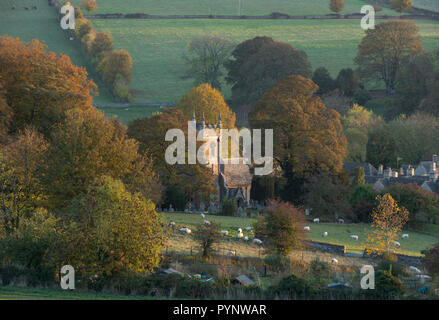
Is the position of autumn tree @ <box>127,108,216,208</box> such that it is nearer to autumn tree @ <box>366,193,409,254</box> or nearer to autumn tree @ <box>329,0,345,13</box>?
autumn tree @ <box>366,193,409,254</box>

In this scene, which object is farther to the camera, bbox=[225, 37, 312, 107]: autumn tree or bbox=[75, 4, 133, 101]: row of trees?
bbox=[75, 4, 133, 101]: row of trees

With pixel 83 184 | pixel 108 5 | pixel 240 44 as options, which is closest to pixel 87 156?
pixel 83 184

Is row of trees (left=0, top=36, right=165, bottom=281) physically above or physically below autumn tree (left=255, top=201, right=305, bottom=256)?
above

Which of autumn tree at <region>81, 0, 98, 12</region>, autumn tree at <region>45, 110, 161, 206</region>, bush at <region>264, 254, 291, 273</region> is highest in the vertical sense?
autumn tree at <region>81, 0, 98, 12</region>

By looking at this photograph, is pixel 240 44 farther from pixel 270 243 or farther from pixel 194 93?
pixel 270 243

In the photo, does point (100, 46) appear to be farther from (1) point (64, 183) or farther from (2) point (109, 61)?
(1) point (64, 183)

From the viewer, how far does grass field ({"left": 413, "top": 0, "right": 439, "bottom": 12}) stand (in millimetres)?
145125

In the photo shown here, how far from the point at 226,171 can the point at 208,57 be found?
48.6 meters

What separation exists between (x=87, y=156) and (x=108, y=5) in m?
99.6

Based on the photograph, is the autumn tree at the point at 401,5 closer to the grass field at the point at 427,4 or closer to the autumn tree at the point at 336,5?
the grass field at the point at 427,4

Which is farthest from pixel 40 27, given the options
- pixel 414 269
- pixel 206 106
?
pixel 414 269

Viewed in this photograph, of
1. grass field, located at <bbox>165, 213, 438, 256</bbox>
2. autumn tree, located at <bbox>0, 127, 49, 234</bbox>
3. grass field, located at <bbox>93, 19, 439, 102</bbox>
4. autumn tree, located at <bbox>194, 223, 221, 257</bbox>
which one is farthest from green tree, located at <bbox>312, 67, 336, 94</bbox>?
autumn tree, located at <bbox>0, 127, 49, 234</bbox>

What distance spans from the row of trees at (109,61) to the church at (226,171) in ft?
119

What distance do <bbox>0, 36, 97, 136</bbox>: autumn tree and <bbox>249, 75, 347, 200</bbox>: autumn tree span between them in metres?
16.6
